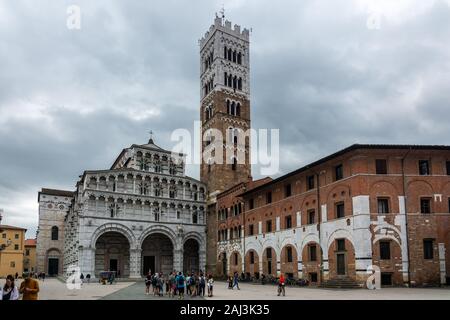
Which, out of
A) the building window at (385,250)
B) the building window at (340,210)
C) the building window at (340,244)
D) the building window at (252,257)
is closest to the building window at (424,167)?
the building window at (385,250)

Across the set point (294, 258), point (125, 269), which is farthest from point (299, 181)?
point (125, 269)

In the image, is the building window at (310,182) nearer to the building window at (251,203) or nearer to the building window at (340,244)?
the building window at (340,244)

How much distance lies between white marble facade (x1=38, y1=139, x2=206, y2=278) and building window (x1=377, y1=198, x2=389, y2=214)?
30772 millimetres

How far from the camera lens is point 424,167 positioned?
32.5 metres

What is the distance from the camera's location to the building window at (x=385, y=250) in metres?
30.5

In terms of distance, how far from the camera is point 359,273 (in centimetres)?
3033

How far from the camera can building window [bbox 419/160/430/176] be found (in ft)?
106

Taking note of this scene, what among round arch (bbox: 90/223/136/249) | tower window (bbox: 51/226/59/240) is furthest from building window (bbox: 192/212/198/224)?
tower window (bbox: 51/226/59/240)

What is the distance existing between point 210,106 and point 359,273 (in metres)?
41.0

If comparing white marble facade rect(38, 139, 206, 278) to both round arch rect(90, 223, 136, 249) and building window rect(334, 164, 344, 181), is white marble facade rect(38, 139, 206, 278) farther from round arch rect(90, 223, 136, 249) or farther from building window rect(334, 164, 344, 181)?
building window rect(334, 164, 344, 181)

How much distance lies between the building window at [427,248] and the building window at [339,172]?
7638 millimetres

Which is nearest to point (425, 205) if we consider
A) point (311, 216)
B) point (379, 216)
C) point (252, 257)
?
point (379, 216)

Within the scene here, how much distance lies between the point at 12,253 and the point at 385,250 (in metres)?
71.1
